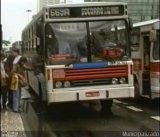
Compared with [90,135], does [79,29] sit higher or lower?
higher

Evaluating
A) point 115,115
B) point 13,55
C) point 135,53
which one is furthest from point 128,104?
point 13,55

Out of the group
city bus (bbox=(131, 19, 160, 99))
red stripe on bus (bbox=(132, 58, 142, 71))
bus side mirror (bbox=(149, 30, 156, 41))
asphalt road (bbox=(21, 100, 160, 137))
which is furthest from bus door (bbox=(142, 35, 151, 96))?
bus side mirror (bbox=(149, 30, 156, 41))

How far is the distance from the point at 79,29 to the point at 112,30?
90 centimetres

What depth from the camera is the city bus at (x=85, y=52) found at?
506 inches

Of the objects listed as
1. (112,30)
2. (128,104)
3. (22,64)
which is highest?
(112,30)

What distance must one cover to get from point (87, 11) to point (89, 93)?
7.22 feet

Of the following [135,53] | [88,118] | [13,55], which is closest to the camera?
[88,118]

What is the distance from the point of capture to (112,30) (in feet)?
43.7

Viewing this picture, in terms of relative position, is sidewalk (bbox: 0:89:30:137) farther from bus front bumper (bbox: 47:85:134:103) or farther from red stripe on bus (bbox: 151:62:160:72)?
red stripe on bus (bbox: 151:62:160:72)

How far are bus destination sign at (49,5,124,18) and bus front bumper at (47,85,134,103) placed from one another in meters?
1.94

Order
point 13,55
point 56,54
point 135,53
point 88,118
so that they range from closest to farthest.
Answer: point 56,54 < point 88,118 < point 13,55 < point 135,53

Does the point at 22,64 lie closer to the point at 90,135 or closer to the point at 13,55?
the point at 13,55

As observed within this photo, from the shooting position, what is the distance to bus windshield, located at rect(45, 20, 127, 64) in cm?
1288

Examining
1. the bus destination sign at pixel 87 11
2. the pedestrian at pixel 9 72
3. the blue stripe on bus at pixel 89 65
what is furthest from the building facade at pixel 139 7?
the blue stripe on bus at pixel 89 65
